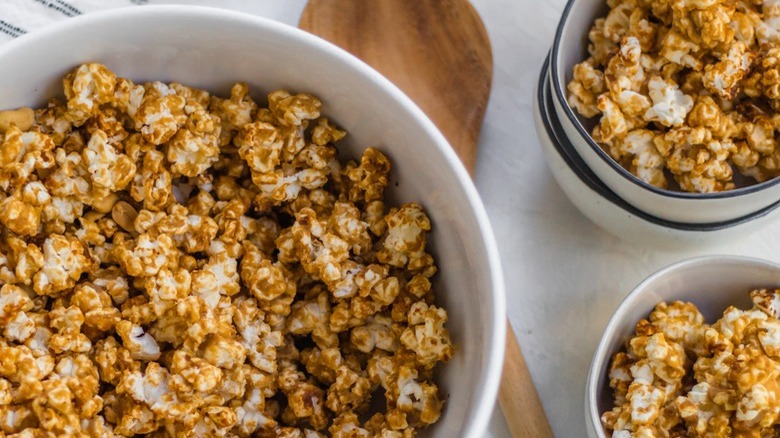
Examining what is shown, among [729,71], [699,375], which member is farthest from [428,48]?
[699,375]

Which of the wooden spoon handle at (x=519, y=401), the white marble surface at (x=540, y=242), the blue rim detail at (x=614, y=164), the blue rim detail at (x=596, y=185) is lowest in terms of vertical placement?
the wooden spoon handle at (x=519, y=401)

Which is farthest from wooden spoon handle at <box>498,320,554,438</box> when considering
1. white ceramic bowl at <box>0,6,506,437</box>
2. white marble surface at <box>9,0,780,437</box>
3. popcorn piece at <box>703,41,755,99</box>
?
popcorn piece at <box>703,41,755,99</box>

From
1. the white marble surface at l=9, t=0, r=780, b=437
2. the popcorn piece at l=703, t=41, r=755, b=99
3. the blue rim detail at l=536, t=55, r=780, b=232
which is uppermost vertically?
the popcorn piece at l=703, t=41, r=755, b=99

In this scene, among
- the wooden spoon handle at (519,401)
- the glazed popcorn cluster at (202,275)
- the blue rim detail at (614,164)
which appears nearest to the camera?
the glazed popcorn cluster at (202,275)

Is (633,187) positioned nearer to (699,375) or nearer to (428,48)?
(699,375)

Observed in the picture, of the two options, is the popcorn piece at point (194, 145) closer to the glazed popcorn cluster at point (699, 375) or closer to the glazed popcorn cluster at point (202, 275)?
the glazed popcorn cluster at point (202, 275)

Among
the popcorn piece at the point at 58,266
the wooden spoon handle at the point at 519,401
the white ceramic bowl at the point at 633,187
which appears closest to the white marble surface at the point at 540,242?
the wooden spoon handle at the point at 519,401

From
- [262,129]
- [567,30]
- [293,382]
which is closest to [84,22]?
[262,129]

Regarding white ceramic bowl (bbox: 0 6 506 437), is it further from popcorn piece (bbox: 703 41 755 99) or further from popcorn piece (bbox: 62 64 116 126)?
popcorn piece (bbox: 703 41 755 99)
